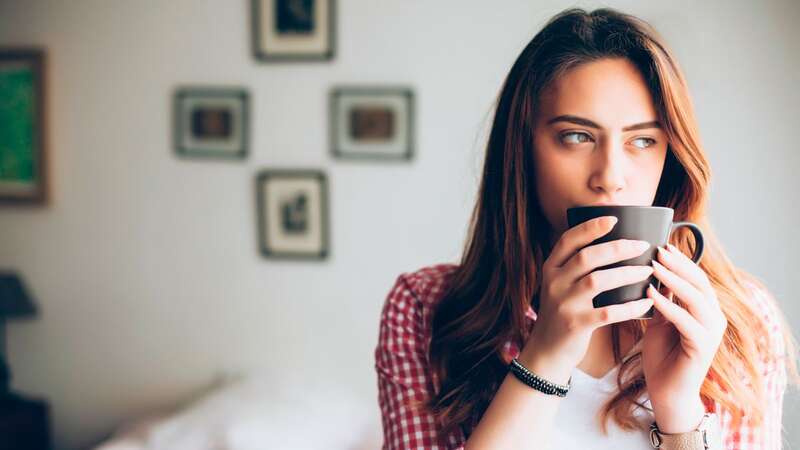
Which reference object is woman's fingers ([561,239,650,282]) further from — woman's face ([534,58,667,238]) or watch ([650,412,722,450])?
watch ([650,412,722,450])

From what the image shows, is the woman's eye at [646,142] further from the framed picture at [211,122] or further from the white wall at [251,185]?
the framed picture at [211,122]

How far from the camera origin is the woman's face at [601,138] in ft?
2.29

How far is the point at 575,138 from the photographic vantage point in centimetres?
73

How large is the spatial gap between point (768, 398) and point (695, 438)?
0.56 feet

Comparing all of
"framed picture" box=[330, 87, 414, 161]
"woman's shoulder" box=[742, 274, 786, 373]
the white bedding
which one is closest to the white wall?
"framed picture" box=[330, 87, 414, 161]

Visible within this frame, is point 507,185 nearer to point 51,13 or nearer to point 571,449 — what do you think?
point 571,449

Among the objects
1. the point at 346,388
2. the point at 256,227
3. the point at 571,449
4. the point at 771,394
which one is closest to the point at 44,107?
the point at 256,227

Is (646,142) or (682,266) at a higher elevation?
(646,142)

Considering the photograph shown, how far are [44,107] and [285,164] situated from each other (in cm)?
111

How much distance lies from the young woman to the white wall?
1.05 m

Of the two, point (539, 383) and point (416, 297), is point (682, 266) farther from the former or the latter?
point (416, 297)

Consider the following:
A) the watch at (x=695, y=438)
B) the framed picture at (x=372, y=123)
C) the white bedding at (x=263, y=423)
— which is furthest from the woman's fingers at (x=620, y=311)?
the framed picture at (x=372, y=123)

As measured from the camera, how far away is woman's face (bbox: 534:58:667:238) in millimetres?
699

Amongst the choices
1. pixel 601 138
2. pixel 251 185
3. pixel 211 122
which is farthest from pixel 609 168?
pixel 211 122
